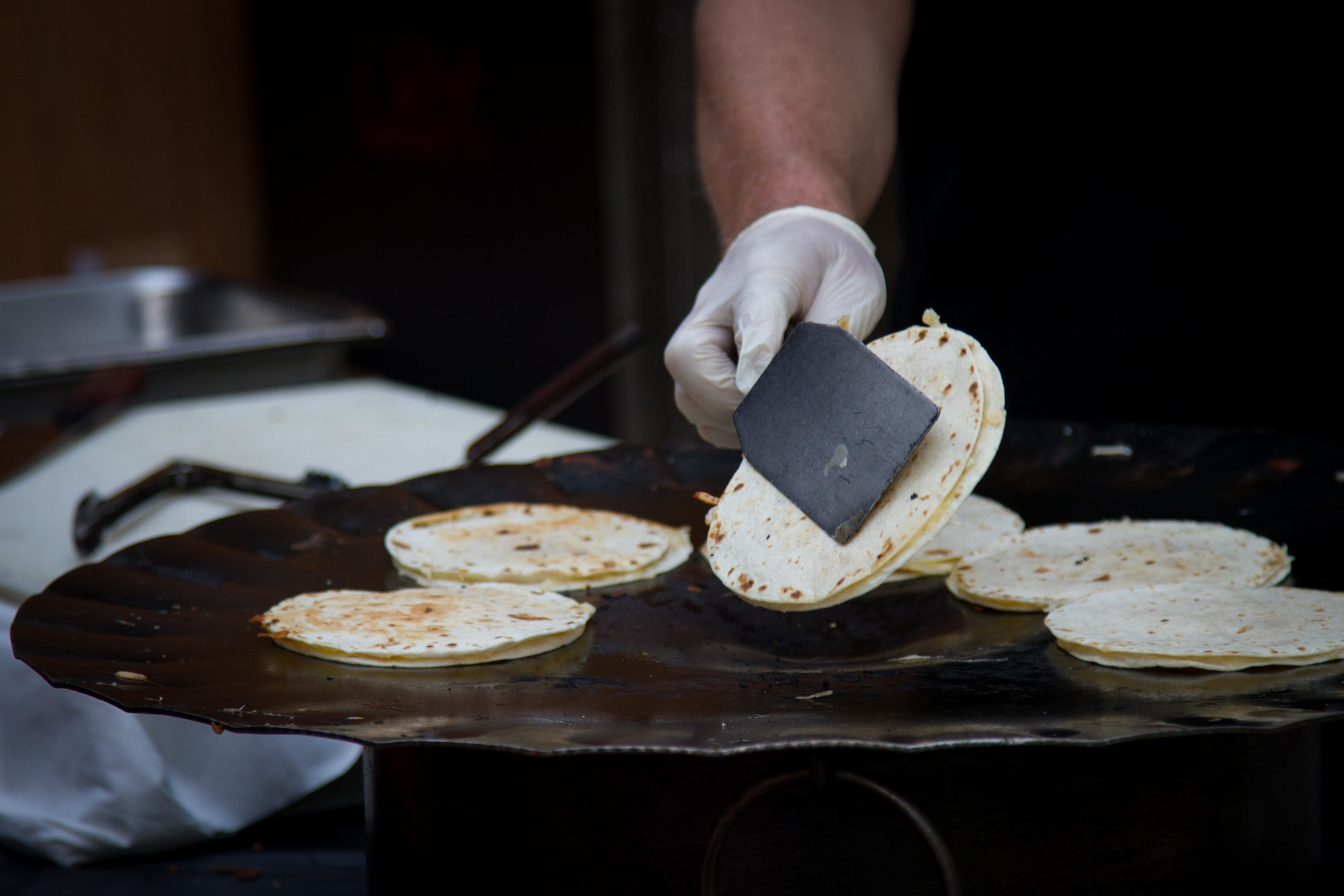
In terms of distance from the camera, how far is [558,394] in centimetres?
248

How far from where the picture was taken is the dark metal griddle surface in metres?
1.22

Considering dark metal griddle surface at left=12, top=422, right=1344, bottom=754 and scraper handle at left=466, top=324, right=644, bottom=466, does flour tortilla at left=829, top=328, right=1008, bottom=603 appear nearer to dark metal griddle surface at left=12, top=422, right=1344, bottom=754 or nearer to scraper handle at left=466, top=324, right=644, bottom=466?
dark metal griddle surface at left=12, top=422, right=1344, bottom=754

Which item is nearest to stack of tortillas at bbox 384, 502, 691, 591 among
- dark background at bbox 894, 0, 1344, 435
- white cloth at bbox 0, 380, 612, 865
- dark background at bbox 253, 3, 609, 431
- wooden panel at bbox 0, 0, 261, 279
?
white cloth at bbox 0, 380, 612, 865

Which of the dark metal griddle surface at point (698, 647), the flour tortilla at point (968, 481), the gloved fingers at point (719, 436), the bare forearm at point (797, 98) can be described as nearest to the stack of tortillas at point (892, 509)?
the flour tortilla at point (968, 481)

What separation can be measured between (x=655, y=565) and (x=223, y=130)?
595 centimetres

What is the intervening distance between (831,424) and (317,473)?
1306 millimetres

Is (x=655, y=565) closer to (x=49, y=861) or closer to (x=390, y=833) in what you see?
(x=390, y=833)

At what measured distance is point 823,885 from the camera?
124 cm

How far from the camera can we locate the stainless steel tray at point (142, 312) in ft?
14.8

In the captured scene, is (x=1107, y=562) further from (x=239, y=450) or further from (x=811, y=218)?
(x=239, y=450)

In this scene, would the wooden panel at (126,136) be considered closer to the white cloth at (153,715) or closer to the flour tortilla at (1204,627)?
the white cloth at (153,715)

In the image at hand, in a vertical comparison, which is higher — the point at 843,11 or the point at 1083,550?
the point at 843,11

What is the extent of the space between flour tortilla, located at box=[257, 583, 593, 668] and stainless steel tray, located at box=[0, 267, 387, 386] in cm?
252

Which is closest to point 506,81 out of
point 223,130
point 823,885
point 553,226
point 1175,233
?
point 553,226
